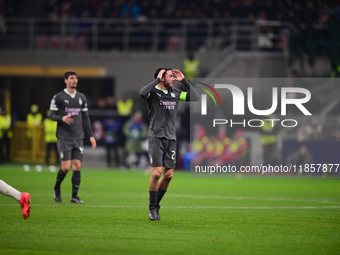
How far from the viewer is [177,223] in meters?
8.38

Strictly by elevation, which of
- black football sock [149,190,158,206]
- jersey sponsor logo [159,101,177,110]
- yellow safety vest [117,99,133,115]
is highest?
jersey sponsor logo [159,101,177,110]

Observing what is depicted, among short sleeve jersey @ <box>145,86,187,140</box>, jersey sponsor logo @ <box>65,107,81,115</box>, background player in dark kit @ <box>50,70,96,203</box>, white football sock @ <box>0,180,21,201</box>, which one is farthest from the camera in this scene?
jersey sponsor logo @ <box>65,107,81,115</box>

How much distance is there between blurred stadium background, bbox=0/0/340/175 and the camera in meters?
23.4

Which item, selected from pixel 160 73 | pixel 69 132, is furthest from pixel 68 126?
pixel 160 73

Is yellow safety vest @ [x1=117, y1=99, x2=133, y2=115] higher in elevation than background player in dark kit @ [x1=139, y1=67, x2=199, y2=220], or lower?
lower

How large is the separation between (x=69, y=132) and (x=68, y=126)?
0.36 ft

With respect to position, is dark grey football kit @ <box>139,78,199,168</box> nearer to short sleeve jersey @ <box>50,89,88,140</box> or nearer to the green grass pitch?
the green grass pitch

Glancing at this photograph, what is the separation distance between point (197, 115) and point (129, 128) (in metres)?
2.74

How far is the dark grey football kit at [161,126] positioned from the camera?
8570 millimetres

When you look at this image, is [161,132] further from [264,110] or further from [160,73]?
[264,110]

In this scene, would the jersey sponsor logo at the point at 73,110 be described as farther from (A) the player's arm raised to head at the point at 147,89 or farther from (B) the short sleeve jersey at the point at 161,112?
(A) the player's arm raised to head at the point at 147,89

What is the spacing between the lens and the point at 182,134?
2297 cm

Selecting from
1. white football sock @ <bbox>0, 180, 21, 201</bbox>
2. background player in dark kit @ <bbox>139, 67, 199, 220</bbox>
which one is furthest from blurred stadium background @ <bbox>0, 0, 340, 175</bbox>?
white football sock @ <bbox>0, 180, 21, 201</bbox>

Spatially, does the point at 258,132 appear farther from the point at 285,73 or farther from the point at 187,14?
the point at 187,14
